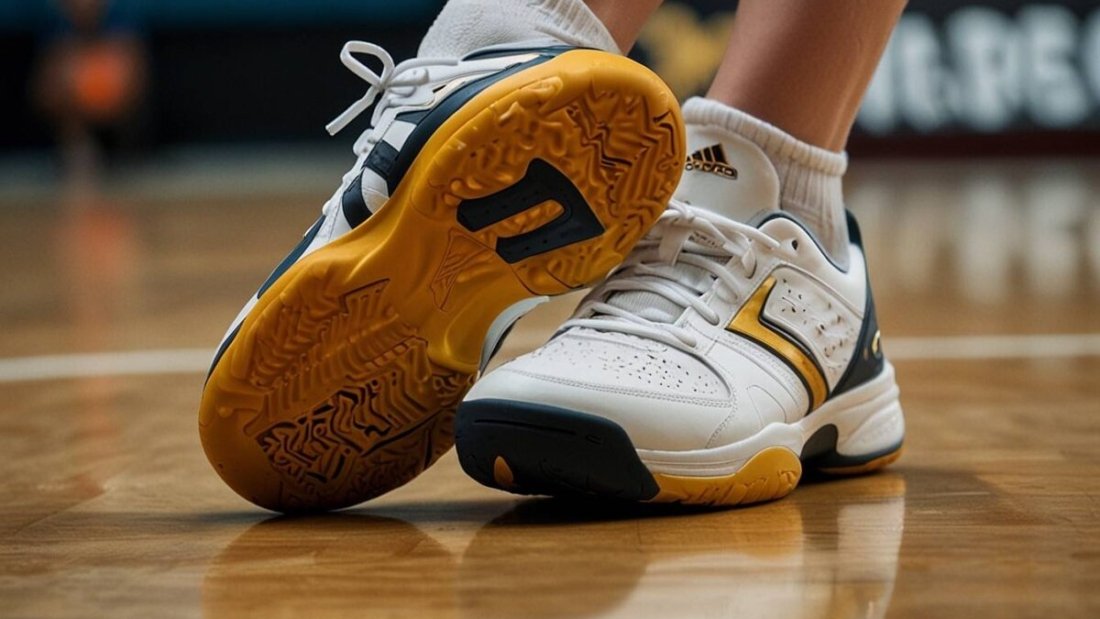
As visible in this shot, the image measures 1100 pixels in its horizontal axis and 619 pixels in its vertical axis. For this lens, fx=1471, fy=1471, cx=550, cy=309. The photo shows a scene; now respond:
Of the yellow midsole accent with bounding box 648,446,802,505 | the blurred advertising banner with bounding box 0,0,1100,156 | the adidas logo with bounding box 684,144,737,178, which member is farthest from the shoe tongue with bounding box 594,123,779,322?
the blurred advertising banner with bounding box 0,0,1100,156

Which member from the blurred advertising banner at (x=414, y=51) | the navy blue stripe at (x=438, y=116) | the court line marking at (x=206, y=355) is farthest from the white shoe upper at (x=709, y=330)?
the blurred advertising banner at (x=414, y=51)

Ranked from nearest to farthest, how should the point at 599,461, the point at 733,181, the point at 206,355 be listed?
the point at 599,461
the point at 733,181
the point at 206,355

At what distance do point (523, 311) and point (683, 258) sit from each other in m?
0.09

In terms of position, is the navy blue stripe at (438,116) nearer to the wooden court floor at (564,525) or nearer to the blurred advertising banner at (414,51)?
the wooden court floor at (564,525)

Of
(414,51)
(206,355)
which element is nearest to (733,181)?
(206,355)

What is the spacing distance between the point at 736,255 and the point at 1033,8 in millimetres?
4893

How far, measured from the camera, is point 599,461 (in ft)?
2.36

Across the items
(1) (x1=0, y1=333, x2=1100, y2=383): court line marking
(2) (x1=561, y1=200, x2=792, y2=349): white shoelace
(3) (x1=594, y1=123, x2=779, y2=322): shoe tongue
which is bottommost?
(1) (x1=0, y1=333, x2=1100, y2=383): court line marking

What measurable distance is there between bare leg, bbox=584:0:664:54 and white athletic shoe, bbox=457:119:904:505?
70mm

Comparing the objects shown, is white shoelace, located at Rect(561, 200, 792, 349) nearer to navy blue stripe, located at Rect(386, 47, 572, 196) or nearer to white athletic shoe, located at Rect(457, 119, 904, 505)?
white athletic shoe, located at Rect(457, 119, 904, 505)

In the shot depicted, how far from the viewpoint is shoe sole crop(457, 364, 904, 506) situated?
71 cm

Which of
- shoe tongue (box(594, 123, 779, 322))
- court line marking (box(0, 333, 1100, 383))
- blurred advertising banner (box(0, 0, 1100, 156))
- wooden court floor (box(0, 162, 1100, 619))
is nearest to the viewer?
wooden court floor (box(0, 162, 1100, 619))

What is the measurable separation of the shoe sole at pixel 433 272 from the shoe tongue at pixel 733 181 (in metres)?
0.07

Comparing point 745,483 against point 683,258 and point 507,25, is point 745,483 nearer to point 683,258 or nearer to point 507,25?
point 683,258
